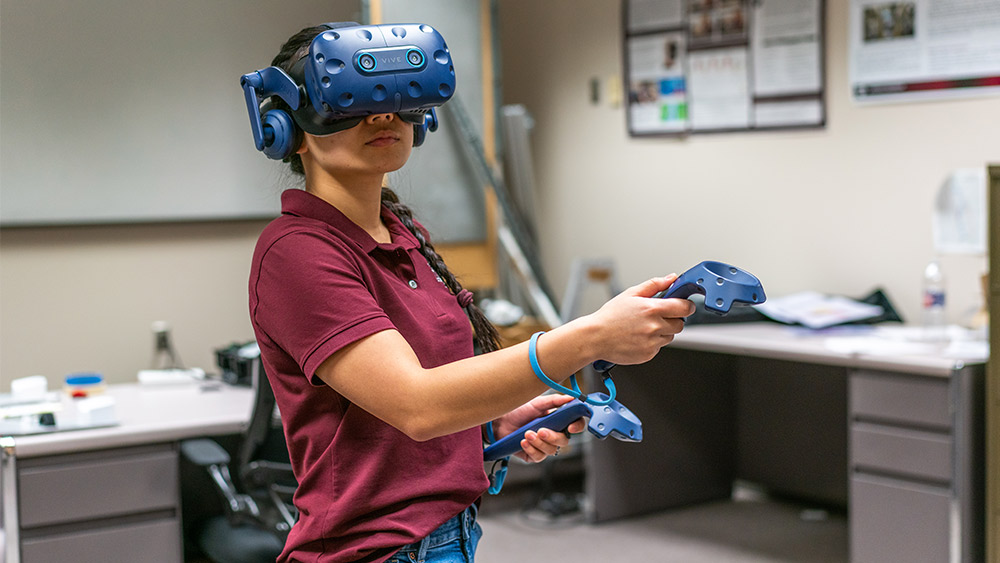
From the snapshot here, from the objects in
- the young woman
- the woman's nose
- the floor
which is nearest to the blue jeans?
the young woman

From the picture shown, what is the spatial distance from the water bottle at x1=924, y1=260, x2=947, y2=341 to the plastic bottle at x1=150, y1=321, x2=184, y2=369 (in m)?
2.64

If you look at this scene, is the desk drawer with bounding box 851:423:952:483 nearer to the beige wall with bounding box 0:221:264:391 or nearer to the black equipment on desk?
the black equipment on desk

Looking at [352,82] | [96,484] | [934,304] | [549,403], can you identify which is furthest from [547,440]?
[934,304]

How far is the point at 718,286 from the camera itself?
912 mm

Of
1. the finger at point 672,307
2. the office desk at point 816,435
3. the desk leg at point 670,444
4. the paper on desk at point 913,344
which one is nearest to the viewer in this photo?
the finger at point 672,307

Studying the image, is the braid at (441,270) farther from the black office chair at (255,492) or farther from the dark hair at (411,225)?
the black office chair at (255,492)

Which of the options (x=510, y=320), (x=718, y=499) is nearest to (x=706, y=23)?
(x=510, y=320)

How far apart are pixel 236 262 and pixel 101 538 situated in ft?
5.87

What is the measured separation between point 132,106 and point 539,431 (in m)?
2.93

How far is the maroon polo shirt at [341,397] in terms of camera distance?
964 mm

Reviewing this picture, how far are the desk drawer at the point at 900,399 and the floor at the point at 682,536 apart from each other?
744mm

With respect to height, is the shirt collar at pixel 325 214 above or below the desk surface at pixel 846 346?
above

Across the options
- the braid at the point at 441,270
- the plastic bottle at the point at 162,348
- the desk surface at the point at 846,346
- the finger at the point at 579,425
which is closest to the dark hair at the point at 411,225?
the braid at the point at 441,270

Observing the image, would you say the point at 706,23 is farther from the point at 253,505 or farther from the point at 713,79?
the point at 253,505
